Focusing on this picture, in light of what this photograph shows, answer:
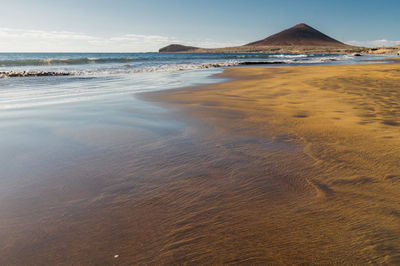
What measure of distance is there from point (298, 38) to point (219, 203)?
574 ft

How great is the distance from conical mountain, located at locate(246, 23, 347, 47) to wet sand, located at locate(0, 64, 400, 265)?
161348mm

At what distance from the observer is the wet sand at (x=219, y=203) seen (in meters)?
1.62

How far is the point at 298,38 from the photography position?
157 metres

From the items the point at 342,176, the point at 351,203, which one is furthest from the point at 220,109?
the point at 351,203

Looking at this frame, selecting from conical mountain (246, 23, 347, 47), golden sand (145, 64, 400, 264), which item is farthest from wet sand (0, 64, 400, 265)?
conical mountain (246, 23, 347, 47)

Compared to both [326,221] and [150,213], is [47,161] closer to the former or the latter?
[150,213]

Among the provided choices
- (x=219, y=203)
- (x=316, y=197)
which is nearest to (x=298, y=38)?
(x=316, y=197)

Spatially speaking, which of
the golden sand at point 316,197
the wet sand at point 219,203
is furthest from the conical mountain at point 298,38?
the wet sand at point 219,203

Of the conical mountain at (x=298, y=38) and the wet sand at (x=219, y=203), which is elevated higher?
the conical mountain at (x=298, y=38)

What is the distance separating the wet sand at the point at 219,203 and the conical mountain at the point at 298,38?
161 meters

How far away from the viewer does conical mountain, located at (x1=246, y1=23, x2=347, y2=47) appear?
152 metres

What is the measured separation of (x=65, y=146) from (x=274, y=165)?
2732 millimetres

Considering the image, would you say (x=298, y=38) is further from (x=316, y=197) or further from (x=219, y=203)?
(x=219, y=203)

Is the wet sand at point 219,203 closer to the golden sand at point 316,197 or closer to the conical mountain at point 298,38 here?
the golden sand at point 316,197
